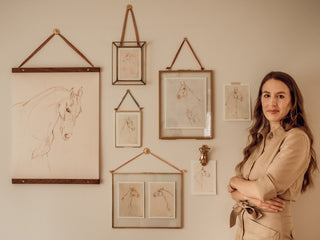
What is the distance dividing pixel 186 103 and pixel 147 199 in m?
0.78

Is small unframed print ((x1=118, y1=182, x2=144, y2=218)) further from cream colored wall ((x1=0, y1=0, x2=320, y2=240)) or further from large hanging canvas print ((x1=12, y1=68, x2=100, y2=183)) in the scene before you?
large hanging canvas print ((x1=12, y1=68, x2=100, y2=183))

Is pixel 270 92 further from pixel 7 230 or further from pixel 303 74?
pixel 7 230

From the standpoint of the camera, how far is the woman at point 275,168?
1500 mm

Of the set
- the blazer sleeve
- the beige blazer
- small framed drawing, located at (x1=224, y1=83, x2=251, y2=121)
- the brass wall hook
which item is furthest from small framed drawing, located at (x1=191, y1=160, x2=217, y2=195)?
the blazer sleeve

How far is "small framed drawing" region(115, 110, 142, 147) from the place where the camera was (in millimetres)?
2033

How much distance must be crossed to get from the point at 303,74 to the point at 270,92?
474mm

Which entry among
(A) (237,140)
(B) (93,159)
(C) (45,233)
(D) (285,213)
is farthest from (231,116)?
(C) (45,233)

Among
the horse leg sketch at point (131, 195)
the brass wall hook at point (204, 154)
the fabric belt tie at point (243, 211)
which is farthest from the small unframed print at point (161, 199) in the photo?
the fabric belt tie at point (243, 211)

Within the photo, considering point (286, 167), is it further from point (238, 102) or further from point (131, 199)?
point (131, 199)

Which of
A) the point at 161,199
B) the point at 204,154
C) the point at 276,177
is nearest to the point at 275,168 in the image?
the point at 276,177

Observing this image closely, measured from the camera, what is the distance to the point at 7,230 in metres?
2.06

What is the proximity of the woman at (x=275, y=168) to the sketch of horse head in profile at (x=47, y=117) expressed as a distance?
1.28 meters

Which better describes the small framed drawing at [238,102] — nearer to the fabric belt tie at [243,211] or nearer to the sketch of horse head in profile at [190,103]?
the sketch of horse head in profile at [190,103]

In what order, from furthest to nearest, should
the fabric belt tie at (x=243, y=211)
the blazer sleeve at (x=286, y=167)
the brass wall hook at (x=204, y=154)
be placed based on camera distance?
the brass wall hook at (x=204, y=154) → the fabric belt tie at (x=243, y=211) → the blazer sleeve at (x=286, y=167)
